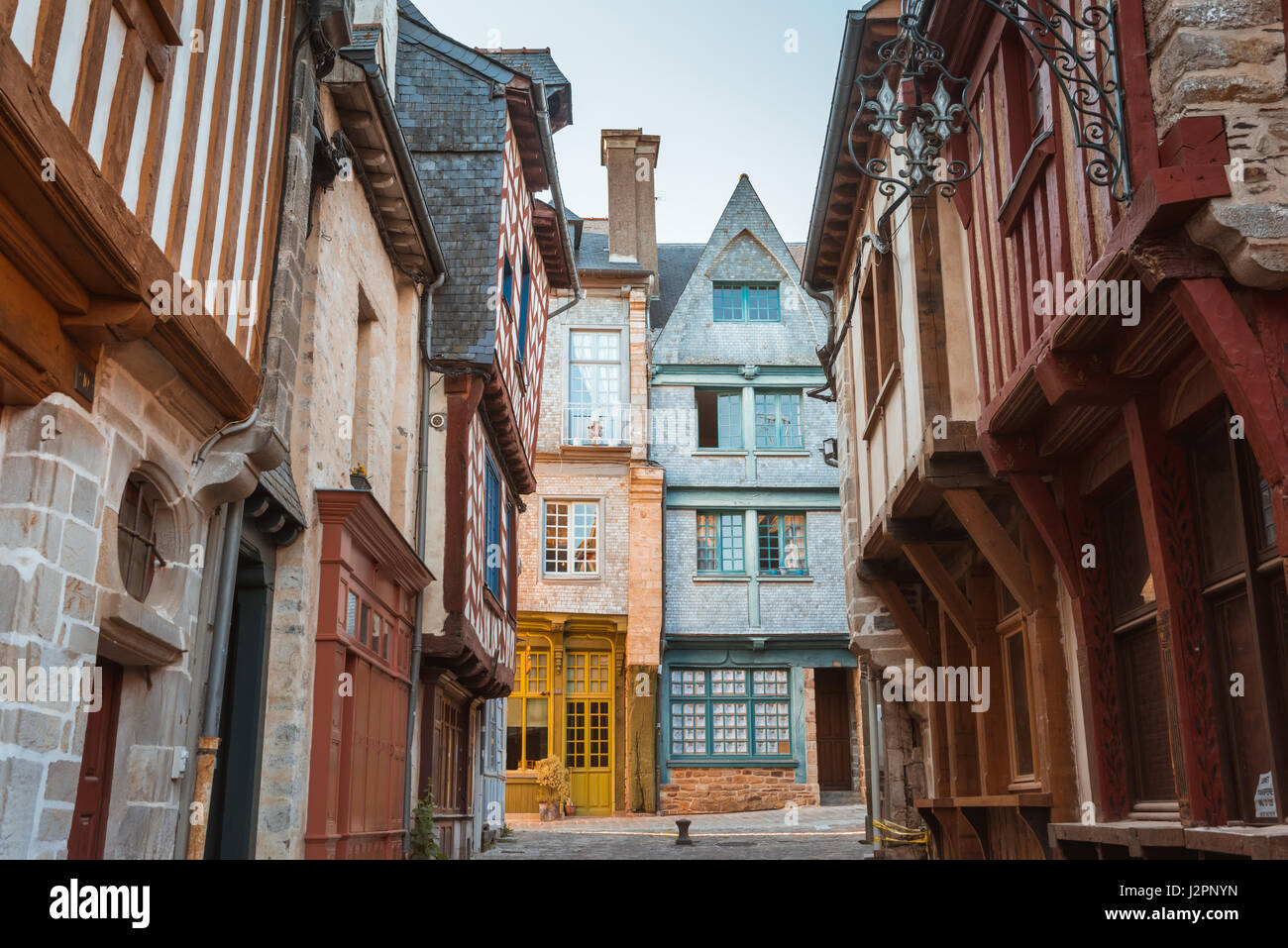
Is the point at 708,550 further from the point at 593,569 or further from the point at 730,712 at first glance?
the point at 730,712

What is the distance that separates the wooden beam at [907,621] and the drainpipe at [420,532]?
12.4ft

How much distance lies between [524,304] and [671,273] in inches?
472

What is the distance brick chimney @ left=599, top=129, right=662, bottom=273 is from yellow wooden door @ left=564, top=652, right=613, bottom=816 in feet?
24.4

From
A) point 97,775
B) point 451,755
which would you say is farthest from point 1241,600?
point 451,755

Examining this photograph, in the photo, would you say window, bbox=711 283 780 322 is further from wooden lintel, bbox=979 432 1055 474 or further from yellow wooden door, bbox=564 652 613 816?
wooden lintel, bbox=979 432 1055 474

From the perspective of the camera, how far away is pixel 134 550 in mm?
5254

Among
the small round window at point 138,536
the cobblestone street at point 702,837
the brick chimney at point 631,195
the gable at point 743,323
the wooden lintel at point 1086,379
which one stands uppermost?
the brick chimney at point 631,195

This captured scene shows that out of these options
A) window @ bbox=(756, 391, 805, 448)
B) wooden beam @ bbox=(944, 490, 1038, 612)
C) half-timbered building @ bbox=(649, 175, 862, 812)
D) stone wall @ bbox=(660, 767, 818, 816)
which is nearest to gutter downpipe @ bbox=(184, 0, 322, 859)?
wooden beam @ bbox=(944, 490, 1038, 612)

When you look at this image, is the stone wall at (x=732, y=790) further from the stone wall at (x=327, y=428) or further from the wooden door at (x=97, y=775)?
the wooden door at (x=97, y=775)

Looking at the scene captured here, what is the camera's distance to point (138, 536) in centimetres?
523

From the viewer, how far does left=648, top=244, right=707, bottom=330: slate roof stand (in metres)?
24.3

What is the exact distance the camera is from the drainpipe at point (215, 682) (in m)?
5.71

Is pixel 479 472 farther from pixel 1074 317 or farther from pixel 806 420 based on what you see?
pixel 806 420

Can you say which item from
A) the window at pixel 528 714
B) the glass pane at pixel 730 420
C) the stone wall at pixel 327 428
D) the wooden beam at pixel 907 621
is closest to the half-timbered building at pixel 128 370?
the stone wall at pixel 327 428
